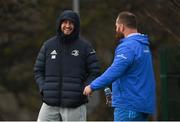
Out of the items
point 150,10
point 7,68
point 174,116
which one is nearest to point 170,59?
point 174,116

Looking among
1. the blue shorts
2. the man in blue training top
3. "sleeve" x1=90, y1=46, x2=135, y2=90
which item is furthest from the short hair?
the blue shorts

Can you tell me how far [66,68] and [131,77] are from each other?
1061 millimetres

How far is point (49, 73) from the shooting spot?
321 inches

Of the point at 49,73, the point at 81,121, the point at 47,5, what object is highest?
the point at 47,5

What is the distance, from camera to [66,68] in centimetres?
810

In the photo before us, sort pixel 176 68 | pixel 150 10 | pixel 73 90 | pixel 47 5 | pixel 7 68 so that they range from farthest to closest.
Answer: pixel 7 68 < pixel 47 5 < pixel 176 68 < pixel 150 10 < pixel 73 90

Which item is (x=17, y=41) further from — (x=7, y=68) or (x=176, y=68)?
(x=176, y=68)

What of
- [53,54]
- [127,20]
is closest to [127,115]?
[127,20]

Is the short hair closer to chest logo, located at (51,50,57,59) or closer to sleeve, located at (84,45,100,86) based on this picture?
sleeve, located at (84,45,100,86)

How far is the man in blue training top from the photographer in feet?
23.7

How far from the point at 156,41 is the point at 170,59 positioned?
4.29 meters

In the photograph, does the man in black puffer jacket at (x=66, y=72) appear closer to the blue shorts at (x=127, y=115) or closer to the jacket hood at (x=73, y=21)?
the jacket hood at (x=73, y=21)

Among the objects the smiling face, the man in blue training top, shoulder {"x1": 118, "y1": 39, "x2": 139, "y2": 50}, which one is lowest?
the man in blue training top

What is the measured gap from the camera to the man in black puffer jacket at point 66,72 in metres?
8.08
